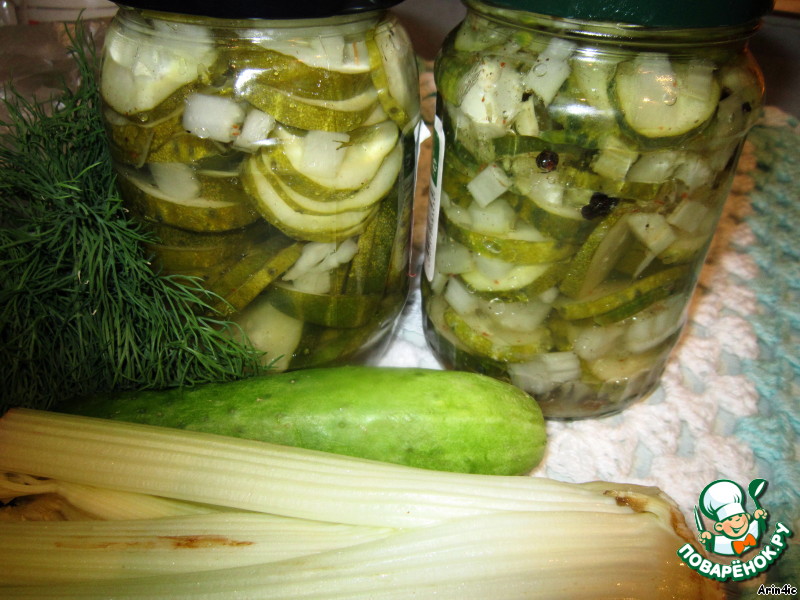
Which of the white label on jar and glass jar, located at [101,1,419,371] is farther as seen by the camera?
the white label on jar

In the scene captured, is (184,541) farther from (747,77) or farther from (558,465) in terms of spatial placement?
(747,77)

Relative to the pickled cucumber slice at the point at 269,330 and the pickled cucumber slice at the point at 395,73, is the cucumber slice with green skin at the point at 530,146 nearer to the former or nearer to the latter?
the pickled cucumber slice at the point at 395,73

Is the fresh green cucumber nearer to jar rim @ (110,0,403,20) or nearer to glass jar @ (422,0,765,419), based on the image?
glass jar @ (422,0,765,419)

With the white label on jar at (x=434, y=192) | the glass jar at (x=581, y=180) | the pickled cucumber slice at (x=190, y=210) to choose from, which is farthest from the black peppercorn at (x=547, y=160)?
the pickled cucumber slice at (x=190, y=210)

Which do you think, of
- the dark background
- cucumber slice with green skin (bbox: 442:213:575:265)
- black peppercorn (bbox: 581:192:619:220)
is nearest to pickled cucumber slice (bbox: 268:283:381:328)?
cucumber slice with green skin (bbox: 442:213:575:265)

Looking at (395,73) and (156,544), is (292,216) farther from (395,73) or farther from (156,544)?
(156,544)

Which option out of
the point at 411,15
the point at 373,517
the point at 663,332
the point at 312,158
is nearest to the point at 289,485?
the point at 373,517
